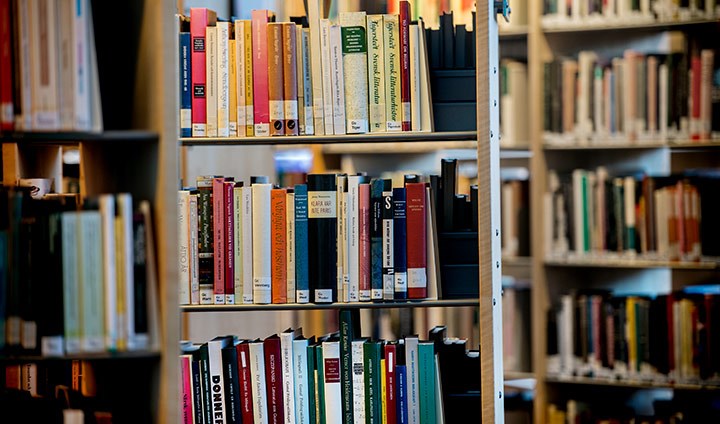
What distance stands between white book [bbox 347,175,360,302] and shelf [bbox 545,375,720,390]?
1730 mm

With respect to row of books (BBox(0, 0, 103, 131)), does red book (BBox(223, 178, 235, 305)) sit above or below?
below

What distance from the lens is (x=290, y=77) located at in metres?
Result: 2.71

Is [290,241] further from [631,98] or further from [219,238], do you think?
[631,98]

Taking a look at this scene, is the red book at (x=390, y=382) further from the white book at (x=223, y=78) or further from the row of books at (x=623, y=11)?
the row of books at (x=623, y=11)

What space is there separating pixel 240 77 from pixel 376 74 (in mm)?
347

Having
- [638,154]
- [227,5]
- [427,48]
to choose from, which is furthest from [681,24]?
[227,5]

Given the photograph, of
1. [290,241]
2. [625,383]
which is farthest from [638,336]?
[290,241]

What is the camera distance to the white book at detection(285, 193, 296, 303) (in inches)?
105

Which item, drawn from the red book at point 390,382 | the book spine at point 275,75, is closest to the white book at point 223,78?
the book spine at point 275,75

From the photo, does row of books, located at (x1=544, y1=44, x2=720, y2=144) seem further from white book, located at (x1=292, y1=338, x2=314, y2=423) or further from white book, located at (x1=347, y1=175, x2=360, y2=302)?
white book, located at (x1=292, y1=338, x2=314, y2=423)

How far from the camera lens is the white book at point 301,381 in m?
2.70

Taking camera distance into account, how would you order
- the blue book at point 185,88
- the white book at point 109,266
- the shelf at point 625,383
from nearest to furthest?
the white book at point 109,266
the blue book at point 185,88
the shelf at point 625,383

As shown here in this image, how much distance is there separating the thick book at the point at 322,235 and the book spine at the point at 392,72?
→ 215mm

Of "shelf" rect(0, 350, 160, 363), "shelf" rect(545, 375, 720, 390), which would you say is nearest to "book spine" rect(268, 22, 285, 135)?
"shelf" rect(0, 350, 160, 363)
